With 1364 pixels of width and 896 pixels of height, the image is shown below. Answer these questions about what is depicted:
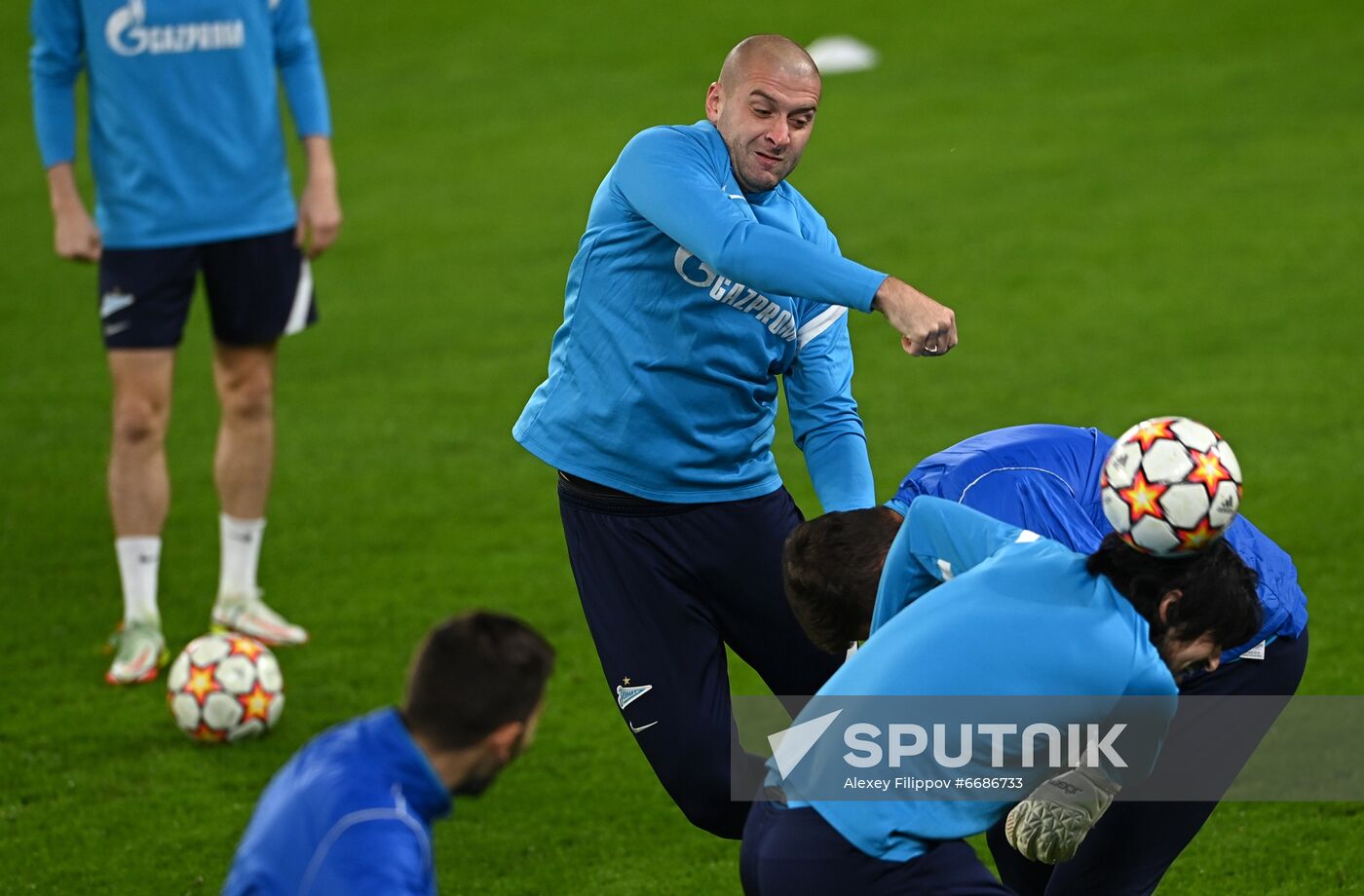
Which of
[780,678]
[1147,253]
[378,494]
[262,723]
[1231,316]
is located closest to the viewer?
[780,678]

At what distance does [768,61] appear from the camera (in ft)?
15.1

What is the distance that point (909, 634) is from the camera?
3.73 metres

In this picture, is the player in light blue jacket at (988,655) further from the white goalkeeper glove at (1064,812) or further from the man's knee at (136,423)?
the man's knee at (136,423)

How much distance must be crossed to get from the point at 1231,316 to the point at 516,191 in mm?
7284

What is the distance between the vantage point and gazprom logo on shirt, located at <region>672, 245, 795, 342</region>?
476 centimetres

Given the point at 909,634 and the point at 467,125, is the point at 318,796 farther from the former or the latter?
the point at 467,125

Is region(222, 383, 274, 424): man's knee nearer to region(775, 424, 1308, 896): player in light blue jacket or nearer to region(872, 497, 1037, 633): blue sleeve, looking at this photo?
region(775, 424, 1308, 896): player in light blue jacket

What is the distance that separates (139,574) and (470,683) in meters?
4.50

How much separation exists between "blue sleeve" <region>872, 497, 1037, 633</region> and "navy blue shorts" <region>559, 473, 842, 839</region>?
3.14ft

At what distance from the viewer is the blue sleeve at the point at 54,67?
7.37 m

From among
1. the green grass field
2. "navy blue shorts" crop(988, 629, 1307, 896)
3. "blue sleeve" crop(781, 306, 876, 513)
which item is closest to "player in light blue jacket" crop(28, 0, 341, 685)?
the green grass field

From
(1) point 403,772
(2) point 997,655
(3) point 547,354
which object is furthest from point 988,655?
(3) point 547,354

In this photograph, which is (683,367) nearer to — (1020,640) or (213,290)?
(1020,640)

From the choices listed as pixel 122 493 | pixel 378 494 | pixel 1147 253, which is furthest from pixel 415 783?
pixel 1147 253
